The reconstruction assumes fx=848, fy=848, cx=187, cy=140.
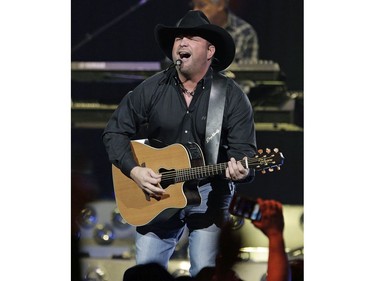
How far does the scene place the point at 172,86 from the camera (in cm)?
501

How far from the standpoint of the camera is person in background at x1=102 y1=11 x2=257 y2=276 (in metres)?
4.90

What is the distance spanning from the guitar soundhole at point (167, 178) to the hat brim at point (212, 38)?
69 centimetres

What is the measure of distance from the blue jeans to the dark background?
23 cm

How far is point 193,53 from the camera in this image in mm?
4941

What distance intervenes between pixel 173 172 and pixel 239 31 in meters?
0.96

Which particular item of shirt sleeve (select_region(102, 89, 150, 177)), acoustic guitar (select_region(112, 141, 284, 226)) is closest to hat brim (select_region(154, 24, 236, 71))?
shirt sleeve (select_region(102, 89, 150, 177))

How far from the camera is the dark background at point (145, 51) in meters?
5.06

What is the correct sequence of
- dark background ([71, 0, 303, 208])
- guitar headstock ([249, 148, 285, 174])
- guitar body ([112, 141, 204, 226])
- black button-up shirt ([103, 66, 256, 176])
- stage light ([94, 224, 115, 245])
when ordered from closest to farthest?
guitar headstock ([249, 148, 285, 174]) < guitar body ([112, 141, 204, 226]) < black button-up shirt ([103, 66, 256, 176]) < dark background ([71, 0, 303, 208]) < stage light ([94, 224, 115, 245])

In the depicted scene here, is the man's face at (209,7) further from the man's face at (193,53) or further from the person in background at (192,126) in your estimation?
the man's face at (193,53)

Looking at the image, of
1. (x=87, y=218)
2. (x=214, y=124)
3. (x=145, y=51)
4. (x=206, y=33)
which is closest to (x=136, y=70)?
(x=145, y=51)

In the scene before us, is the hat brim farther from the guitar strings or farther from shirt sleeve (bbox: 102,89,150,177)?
the guitar strings
